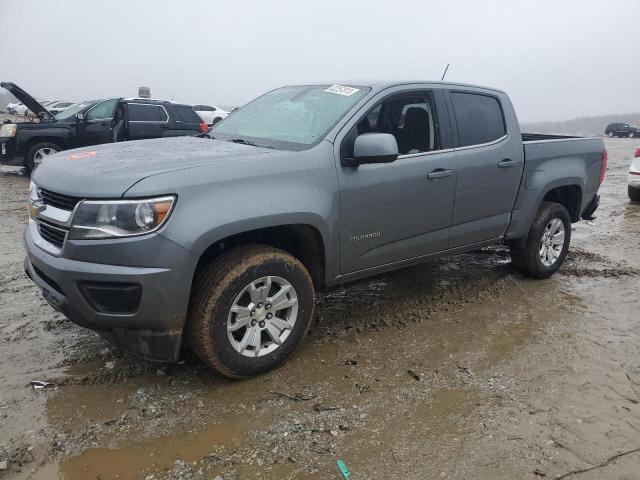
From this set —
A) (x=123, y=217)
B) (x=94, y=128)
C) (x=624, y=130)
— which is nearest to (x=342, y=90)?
(x=123, y=217)

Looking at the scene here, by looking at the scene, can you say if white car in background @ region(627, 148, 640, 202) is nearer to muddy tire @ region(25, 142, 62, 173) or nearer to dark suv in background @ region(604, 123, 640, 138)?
muddy tire @ region(25, 142, 62, 173)

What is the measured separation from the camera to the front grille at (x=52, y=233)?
2.72 meters

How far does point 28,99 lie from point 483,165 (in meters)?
10.2

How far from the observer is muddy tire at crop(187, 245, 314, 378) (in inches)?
110

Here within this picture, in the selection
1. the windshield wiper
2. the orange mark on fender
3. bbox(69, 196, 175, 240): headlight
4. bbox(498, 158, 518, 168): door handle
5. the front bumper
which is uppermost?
the windshield wiper

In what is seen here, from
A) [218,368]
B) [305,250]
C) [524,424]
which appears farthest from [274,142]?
[524,424]

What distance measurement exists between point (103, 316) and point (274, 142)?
5.07 feet

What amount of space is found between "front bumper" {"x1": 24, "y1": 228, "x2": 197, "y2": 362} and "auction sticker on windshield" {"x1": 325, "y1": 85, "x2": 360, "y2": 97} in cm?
175

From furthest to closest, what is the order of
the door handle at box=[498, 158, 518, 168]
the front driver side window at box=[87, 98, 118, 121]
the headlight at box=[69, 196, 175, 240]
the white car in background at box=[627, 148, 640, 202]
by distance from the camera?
the front driver side window at box=[87, 98, 118, 121], the white car in background at box=[627, 148, 640, 202], the door handle at box=[498, 158, 518, 168], the headlight at box=[69, 196, 175, 240]

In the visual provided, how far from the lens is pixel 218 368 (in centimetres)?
291

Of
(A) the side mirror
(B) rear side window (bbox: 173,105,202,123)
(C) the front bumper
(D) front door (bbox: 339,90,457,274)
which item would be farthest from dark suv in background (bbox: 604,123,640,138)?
(C) the front bumper

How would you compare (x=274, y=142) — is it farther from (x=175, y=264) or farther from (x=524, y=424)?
(x=524, y=424)

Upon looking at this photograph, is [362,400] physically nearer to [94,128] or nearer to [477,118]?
[477,118]

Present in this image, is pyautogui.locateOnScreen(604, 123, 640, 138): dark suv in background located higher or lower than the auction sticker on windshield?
lower
